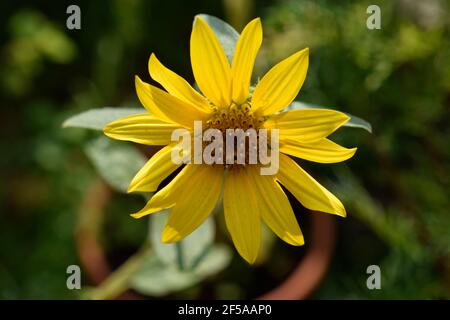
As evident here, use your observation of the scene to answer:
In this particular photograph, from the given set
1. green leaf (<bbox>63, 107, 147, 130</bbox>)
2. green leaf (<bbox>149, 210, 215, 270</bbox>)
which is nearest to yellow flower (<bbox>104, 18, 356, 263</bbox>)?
green leaf (<bbox>63, 107, 147, 130</bbox>)

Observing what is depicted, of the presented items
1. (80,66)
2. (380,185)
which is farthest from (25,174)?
(380,185)

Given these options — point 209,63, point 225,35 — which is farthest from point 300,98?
point 209,63

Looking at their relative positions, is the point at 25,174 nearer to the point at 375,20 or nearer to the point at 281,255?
the point at 281,255

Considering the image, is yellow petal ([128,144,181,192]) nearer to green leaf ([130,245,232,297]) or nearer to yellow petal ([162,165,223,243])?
yellow petal ([162,165,223,243])

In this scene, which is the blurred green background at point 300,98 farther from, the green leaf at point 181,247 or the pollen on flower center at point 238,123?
the pollen on flower center at point 238,123

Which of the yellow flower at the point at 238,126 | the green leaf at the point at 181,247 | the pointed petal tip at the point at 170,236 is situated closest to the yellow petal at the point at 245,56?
the yellow flower at the point at 238,126

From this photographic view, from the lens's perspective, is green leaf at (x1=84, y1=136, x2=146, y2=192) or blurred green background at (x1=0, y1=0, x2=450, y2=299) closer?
green leaf at (x1=84, y1=136, x2=146, y2=192)

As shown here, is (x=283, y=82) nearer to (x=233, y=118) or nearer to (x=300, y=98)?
(x=233, y=118)
